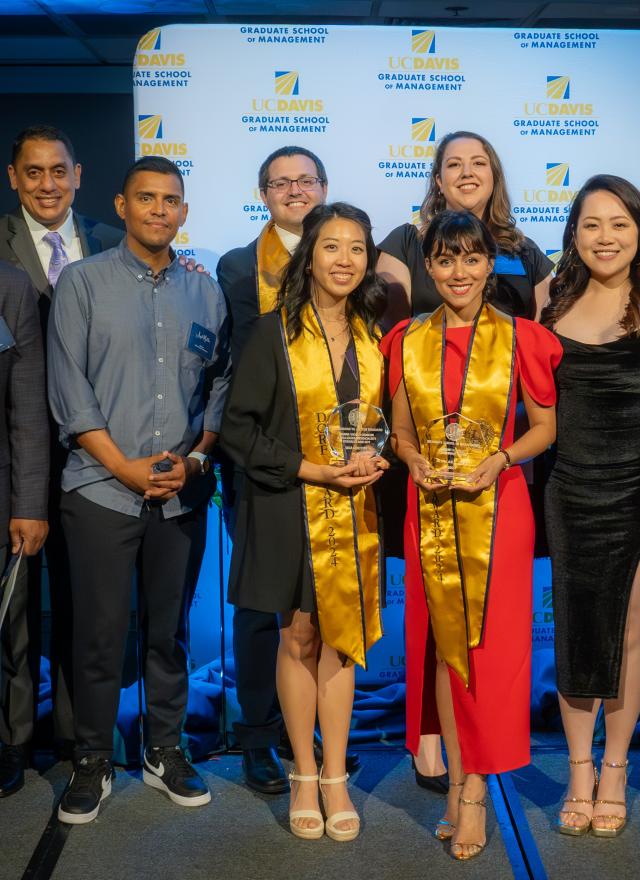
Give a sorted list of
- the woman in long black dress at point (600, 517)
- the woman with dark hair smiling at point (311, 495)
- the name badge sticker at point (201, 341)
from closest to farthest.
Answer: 1. the woman with dark hair smiling at point (311, 495)
2. the woman in long black dress at point (600, 517)
3. the name badge sticker at point (201, 341)

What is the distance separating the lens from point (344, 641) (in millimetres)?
2723

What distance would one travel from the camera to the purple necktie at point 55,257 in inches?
125

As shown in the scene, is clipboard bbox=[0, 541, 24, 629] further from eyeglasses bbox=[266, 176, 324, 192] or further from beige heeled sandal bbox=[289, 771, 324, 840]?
eyeglasses bbox=[266, 176, 324, 192]

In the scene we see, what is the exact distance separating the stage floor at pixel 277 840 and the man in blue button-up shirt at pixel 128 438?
100 mm

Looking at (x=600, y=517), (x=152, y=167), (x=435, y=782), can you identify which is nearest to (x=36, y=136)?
(x=152, y=167)

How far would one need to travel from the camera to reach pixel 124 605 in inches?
116

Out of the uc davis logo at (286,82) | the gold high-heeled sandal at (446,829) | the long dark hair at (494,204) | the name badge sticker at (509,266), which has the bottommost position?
the gold high-heeled sandal at (446,829)

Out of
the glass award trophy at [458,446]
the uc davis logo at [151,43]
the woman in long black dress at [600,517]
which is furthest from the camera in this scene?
the uc davis logo at [151,43]

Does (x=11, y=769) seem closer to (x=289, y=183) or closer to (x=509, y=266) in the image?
(x=289, y=183)

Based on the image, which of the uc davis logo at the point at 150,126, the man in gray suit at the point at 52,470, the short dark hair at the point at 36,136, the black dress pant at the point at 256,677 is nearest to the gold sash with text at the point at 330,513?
the black dress pant at the point at 256,677

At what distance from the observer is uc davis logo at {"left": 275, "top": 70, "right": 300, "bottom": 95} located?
381cm

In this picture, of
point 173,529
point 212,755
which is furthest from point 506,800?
point 173,529

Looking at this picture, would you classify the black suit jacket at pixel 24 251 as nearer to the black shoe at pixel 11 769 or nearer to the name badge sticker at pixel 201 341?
the name badge sticker at pixel 201 341

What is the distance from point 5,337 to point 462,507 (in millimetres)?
1300
